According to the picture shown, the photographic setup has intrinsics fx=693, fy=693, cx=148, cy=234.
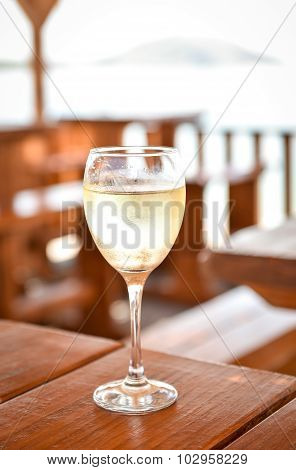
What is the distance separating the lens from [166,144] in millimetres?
4660

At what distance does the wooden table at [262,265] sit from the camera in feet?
4.75

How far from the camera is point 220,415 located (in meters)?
0.69

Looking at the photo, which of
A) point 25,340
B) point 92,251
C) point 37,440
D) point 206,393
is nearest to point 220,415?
point 206,393

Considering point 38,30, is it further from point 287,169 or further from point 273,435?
point 273,435

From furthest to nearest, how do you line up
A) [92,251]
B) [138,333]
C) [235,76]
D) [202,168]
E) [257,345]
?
1. [235,76]
2. [202,168]
3. [92,251]
4. [257,345]
5. [138,333]

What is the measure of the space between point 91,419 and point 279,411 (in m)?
0.19

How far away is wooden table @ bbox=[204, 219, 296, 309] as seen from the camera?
57.0 inches

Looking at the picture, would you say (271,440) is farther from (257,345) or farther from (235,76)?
(235,76)

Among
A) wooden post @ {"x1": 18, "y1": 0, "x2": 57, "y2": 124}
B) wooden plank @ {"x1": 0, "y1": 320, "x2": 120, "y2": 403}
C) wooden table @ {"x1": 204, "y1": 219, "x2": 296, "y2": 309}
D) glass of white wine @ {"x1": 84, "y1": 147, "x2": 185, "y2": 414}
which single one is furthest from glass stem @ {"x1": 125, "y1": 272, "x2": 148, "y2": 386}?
wooden post @ {"x1": 18, "y1": 0, "x2": 57, "y2": 124}

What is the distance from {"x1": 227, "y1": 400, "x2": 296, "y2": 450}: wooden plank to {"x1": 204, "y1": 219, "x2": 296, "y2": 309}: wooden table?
2.51 feet

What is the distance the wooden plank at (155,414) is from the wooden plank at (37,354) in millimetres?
23

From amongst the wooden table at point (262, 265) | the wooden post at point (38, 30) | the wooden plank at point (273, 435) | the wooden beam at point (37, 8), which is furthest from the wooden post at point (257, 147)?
the wooden plank at point (273, 435)

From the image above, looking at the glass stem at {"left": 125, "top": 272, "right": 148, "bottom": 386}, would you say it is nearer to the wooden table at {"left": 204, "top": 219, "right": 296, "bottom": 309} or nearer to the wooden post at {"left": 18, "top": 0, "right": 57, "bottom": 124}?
the wooden table at {"left": 204, "top": 219, "right": 296, "bottom": 309}

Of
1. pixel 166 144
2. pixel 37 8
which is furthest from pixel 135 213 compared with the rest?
pixel 37 8
